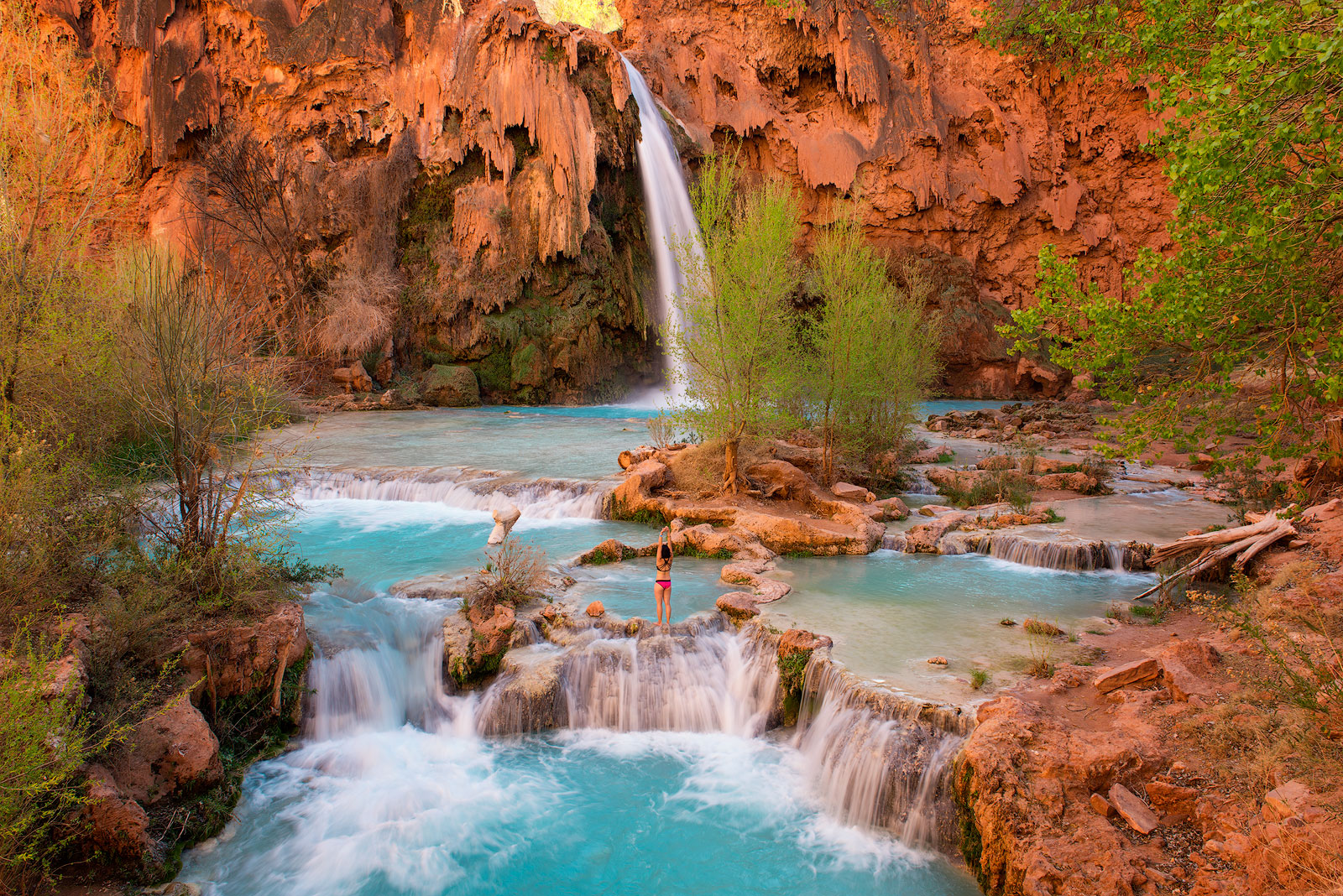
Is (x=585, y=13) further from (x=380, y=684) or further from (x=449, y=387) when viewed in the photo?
(x=380, y=684)

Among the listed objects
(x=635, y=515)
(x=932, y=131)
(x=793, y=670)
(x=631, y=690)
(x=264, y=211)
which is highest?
(x=932, y=131)

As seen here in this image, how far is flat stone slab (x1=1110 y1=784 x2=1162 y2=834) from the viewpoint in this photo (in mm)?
4492

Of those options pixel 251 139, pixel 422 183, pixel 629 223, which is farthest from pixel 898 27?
pixel 251 139

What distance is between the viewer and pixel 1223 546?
8.41 m

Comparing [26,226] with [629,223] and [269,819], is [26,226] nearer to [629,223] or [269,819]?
[269,819]

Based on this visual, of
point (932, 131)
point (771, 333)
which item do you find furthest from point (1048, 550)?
point (932, 131)

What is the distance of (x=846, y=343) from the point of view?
1274 cm

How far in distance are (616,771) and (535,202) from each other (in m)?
24.1

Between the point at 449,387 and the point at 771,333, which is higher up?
the point at 771,333

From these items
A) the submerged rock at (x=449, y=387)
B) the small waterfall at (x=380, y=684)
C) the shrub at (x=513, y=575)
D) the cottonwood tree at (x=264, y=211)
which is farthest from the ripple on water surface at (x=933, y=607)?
the cottonwood tree at (x=264, y=211)

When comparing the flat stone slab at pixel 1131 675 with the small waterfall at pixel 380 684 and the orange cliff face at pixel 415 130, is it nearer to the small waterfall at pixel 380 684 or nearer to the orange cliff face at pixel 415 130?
the small waterfall at pixel 380 684

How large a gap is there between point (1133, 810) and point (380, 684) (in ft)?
20.3

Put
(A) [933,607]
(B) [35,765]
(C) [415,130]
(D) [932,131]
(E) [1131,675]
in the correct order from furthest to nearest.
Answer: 1. (D) [932,131]
2. (C) [415,130]
3. (A) [933,607]
4. (E) [1131,675]
5. (B) [35,765]

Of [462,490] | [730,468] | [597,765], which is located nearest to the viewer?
[597,765]
